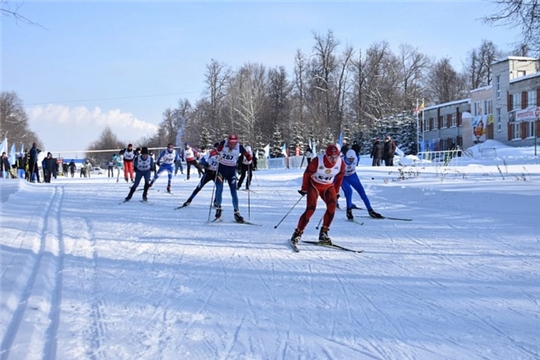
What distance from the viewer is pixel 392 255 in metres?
7.88

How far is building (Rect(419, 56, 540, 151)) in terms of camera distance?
46.7 metres

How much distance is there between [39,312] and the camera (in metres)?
4.97

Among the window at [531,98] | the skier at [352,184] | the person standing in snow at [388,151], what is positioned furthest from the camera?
the window at [531,98]

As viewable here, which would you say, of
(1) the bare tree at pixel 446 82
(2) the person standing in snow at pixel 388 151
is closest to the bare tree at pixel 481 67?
(1) the bare tree at pixel 446 82

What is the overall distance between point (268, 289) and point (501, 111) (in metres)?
50.8

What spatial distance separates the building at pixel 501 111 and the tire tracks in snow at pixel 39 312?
42.1 metres

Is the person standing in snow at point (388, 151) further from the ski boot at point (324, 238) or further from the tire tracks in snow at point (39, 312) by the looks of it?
the tire tracks in snow at point (39, 312)

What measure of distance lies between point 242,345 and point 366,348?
96cm

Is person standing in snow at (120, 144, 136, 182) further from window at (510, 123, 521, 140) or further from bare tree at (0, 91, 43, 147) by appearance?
bare tree at (0, 91, 43, 147)

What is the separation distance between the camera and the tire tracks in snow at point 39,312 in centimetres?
414

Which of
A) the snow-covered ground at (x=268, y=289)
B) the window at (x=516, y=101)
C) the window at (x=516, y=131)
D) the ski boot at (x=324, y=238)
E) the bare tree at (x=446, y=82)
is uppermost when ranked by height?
the bare tree at (x=446, y=82)

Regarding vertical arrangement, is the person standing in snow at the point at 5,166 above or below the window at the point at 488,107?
below

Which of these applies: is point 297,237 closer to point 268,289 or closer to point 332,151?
point 332,151

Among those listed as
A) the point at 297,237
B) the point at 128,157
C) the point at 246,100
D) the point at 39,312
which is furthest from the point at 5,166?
the point at 246,100
